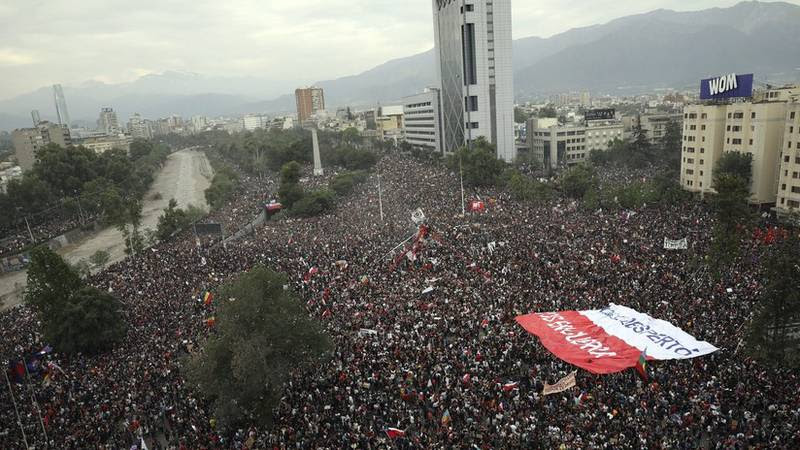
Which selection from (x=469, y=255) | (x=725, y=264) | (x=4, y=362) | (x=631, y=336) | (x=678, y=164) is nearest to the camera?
(x=631, y=336)

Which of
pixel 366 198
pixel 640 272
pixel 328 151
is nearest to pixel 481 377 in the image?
pixel 640 272

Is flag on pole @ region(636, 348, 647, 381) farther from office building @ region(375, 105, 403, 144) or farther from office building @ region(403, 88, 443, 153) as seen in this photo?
office building @ region(375, 105, 403, 144)

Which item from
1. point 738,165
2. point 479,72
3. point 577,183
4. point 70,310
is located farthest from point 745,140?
point 70,310

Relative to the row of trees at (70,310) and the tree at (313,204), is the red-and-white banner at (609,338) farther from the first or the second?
the tree at (313,204)

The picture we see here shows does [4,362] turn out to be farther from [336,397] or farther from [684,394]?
[684,394]

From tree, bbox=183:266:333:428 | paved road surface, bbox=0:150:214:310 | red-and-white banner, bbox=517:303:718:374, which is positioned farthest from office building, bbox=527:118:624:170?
tree, bbox=183:266:333:428

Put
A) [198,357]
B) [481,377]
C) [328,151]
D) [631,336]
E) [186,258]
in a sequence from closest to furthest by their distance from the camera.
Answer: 1. [198,357]
2. [481,377]
3. [631,336]
4. [186,258]
5. [328,151]

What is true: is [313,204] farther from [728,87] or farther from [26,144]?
[26,144]

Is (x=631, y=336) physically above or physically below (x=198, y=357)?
below
